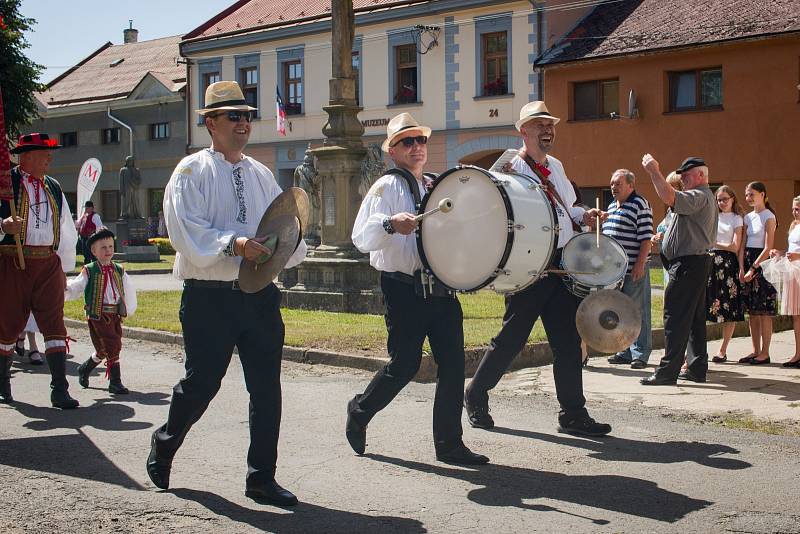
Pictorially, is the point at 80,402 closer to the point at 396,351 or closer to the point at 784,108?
the point at 396,351

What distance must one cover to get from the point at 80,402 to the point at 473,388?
3186 mm

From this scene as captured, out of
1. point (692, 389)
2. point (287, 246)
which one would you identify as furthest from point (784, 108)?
point (287, 246)

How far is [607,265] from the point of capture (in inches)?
262

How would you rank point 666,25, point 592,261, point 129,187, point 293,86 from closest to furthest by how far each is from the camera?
point 592,261, point 666,25, point 129,187, point 293,86

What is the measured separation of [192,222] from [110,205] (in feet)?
140

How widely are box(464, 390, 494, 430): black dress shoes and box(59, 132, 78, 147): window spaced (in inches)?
1703

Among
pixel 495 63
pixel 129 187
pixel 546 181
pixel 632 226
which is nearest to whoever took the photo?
pixel 546 181

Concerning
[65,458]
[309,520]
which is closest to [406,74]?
[65,458]

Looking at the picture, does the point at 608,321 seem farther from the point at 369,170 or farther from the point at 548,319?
the point at 369,170

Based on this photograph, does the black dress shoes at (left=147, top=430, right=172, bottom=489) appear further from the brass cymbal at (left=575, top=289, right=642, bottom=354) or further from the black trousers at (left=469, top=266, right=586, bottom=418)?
the brass cymbal at (left=575, top=289, right=642, bottom=354)

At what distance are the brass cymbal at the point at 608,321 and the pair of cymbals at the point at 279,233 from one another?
1.97 metres

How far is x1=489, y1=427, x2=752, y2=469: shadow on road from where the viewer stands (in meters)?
6.21

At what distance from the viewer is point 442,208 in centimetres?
586

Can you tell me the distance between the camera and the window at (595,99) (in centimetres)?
2886
